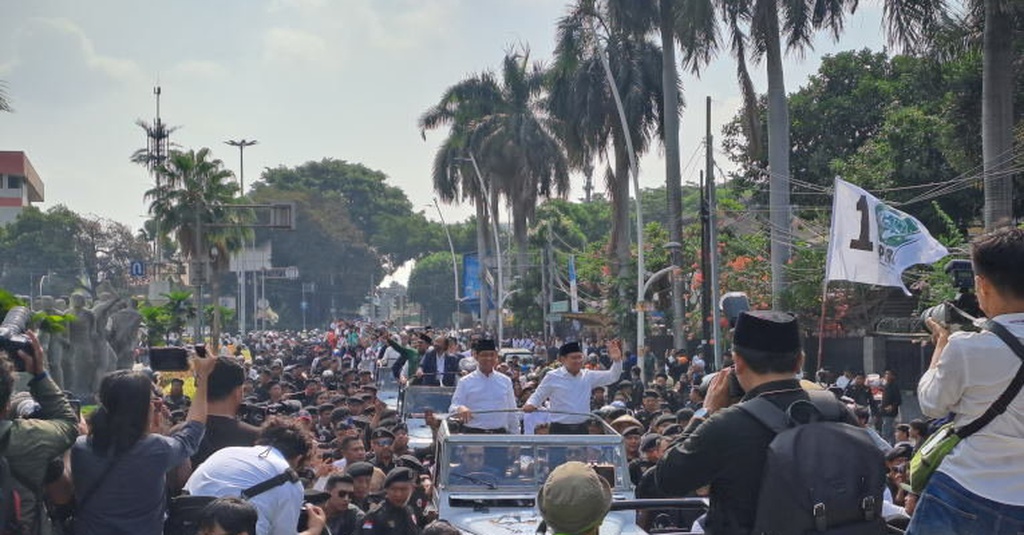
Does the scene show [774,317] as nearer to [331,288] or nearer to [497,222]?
[497,222]

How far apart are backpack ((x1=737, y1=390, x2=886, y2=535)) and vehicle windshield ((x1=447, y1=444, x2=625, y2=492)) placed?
6.36 meters

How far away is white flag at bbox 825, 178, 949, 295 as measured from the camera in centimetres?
1711

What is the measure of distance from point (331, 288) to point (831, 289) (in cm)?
9336

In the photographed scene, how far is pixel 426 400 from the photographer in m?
18.3

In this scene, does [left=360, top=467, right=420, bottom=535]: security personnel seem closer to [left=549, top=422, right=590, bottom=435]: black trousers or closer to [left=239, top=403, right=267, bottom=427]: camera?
[left=239, top=403, right=267, bottom=427]: camera

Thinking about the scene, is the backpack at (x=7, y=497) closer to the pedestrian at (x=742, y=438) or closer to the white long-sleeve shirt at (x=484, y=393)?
the pedestrian at (x=742, y=438)

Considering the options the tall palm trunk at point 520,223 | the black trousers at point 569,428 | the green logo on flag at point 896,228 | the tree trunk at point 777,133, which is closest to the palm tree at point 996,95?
the green logo on flag at point 896,228

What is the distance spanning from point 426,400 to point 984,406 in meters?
14.0

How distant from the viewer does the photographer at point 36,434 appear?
5746mm

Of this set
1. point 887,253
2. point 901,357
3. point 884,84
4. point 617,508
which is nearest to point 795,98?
point 884,84

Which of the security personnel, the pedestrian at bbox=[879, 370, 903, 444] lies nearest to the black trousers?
the security personnel

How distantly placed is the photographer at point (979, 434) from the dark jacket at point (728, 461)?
14.8 inches

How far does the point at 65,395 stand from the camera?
638 cm

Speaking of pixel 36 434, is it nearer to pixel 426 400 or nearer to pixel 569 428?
pixel 569 428
